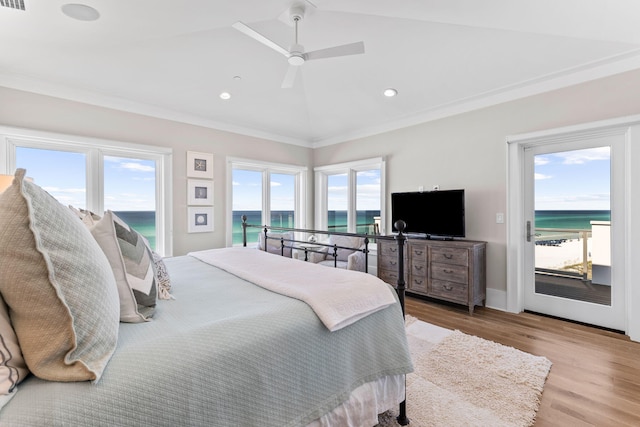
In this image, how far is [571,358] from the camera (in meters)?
2.38

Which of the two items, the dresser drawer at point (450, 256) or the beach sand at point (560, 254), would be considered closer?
the beach sand at point (560, 254)

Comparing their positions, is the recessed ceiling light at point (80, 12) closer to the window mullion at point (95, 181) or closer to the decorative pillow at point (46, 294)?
the window mullion at point (95, 181)

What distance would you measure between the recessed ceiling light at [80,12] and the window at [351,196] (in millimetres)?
3670

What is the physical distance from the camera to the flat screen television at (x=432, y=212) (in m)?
3.63

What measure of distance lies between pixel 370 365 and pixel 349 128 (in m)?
4.23

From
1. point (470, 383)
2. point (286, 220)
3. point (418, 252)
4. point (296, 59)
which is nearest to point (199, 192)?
point (286, 220)

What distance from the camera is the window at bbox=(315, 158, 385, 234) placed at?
16.3ft

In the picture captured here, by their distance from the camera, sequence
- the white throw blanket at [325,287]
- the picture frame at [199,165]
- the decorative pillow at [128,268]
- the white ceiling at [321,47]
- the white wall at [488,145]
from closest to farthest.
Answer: the decorative pillow at [128,268] < the white throw blanket at [325,287] < the white ceiling at [321,47] < the white wall at [488,145] < the picture frame at [199,165]

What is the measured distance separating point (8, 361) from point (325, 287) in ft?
3.53

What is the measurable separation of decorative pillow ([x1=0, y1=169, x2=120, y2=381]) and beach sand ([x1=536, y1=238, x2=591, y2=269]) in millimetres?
4056

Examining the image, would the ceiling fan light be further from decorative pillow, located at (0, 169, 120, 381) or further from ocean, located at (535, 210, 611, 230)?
ocean, located at (535, 210, 611, 230)

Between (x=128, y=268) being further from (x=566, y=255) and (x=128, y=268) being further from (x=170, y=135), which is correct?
(x=566, y=255)

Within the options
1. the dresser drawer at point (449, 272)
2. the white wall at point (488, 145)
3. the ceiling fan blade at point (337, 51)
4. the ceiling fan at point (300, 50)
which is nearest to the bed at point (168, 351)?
the ceiling fan at point (300, 50)

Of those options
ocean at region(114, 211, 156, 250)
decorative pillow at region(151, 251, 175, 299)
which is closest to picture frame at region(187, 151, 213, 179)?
ocean at region(114, 211, 156, 250)
